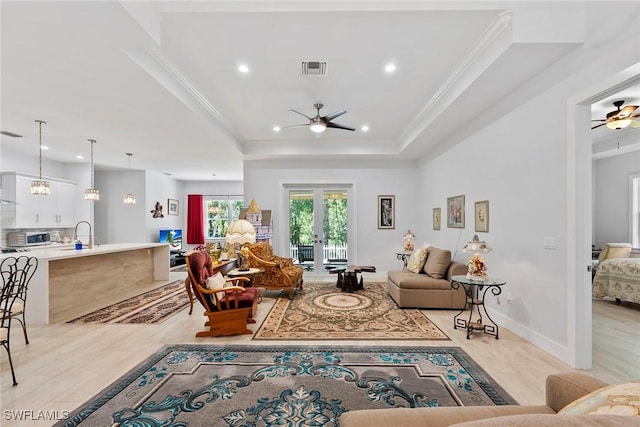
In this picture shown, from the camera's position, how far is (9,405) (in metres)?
2.08

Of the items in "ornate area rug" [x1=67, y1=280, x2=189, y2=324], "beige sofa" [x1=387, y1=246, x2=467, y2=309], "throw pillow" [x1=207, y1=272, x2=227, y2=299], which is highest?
"throw pillow" [x1=207, y1=272, x2=227, y2=299]

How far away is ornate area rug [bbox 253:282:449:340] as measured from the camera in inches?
130

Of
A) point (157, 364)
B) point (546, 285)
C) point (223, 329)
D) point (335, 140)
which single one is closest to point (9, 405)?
point (157, 364)

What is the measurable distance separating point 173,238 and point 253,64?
787cm

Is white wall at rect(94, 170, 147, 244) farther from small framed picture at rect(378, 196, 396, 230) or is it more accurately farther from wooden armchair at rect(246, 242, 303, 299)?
small framed picture at rect(378, 196, 396, 230)

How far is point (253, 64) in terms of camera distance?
3219mm

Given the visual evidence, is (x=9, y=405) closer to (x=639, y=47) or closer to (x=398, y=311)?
(x=398, y=311)

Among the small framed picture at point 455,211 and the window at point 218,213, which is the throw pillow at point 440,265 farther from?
the window at point 218,213

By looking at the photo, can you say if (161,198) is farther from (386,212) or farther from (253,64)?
(253,64)

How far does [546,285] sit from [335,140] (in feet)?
14.9

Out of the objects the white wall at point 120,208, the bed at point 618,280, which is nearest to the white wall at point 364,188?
the bed at point 618,280

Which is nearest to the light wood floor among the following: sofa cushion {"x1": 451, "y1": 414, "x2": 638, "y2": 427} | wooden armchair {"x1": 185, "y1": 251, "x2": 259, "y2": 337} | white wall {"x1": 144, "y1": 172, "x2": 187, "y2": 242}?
wooden armchair {"x1": 185, "y1": 251, "x2": 259, "y2": 337}

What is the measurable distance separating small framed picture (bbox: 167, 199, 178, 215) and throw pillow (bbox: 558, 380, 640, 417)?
33.9 feet

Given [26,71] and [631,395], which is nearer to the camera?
[631,395]
